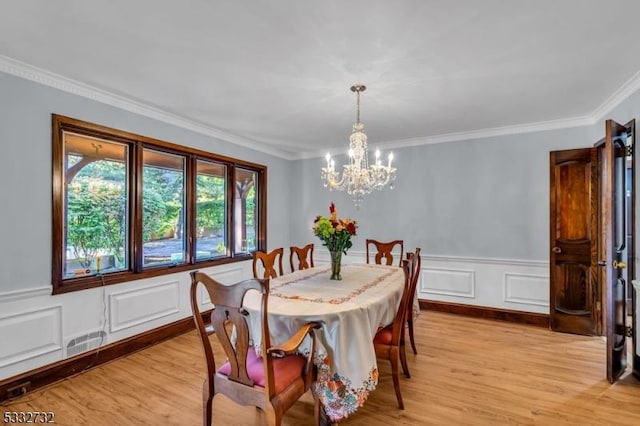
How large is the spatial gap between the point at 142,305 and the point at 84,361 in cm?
65

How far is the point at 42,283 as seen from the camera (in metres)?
2.59

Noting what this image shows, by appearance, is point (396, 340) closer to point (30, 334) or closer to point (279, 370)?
point (279, 370)

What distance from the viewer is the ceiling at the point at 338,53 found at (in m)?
1.76

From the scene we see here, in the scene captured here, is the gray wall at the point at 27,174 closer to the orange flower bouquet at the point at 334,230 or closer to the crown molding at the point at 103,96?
the crown molding at the point at 103,96

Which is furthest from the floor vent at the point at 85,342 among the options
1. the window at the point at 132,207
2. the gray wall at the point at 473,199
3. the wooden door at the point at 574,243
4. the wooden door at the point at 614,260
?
the wooden door at the point at 574,243

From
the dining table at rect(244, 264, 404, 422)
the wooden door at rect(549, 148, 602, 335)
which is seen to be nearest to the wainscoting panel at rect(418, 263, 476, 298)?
the wooden door at rect(549, 148, 602, 335)

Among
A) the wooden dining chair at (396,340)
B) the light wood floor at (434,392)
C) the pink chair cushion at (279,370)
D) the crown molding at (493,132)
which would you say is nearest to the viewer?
the pink chair cushion at (279,370)

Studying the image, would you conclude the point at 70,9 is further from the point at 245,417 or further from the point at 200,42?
the point at 245,417

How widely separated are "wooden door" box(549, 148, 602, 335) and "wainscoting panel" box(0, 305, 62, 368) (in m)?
5.05

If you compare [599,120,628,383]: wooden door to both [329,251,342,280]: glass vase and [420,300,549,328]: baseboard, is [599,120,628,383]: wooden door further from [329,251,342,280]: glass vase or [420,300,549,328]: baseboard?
[329,251,342,280]: glass vase

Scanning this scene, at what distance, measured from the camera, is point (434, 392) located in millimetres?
2477

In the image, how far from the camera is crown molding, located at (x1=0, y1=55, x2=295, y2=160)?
95.2 inches

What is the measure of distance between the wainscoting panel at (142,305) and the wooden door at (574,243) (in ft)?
14.5

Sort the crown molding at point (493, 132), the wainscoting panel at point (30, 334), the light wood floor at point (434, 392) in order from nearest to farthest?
the light wood floor at point (434, 392) → the wainscoting panel at point (30, 334) → the crown molding at point (493, 132)
